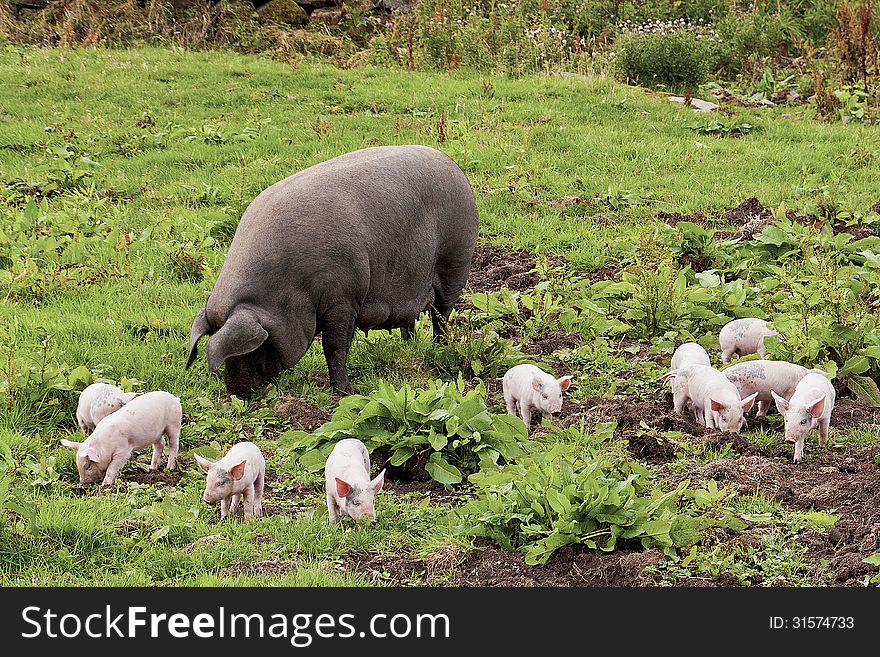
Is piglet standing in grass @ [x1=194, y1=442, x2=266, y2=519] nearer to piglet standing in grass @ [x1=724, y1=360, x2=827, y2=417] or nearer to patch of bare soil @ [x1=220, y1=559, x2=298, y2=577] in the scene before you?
patch of bare soil @ [x1=220, y1=559, x2=298, y2=577]

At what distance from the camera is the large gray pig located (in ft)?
21.0

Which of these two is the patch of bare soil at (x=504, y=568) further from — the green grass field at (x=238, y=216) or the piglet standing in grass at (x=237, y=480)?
the piglet standing in grass at (x=237, y=480)

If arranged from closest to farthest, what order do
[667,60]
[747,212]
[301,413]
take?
[301,413], [747,212], [667,60]

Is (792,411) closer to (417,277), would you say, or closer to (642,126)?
(417,277)

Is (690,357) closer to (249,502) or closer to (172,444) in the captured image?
(249,502)

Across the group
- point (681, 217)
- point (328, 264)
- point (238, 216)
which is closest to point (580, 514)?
point (328, 264)

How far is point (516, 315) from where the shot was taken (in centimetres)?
837

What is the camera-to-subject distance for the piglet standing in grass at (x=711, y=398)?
19.6ft

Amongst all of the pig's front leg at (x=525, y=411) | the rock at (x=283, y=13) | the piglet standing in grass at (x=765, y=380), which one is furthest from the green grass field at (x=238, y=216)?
the rock at (x=283, y=13)

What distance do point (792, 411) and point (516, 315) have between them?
300cm

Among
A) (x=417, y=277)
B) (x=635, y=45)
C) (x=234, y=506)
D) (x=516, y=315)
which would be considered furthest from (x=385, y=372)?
(x=635, y=45)

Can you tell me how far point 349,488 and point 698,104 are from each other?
1068 cm

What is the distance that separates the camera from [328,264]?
21.5 feet

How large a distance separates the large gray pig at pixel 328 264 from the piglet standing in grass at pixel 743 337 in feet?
6.95
